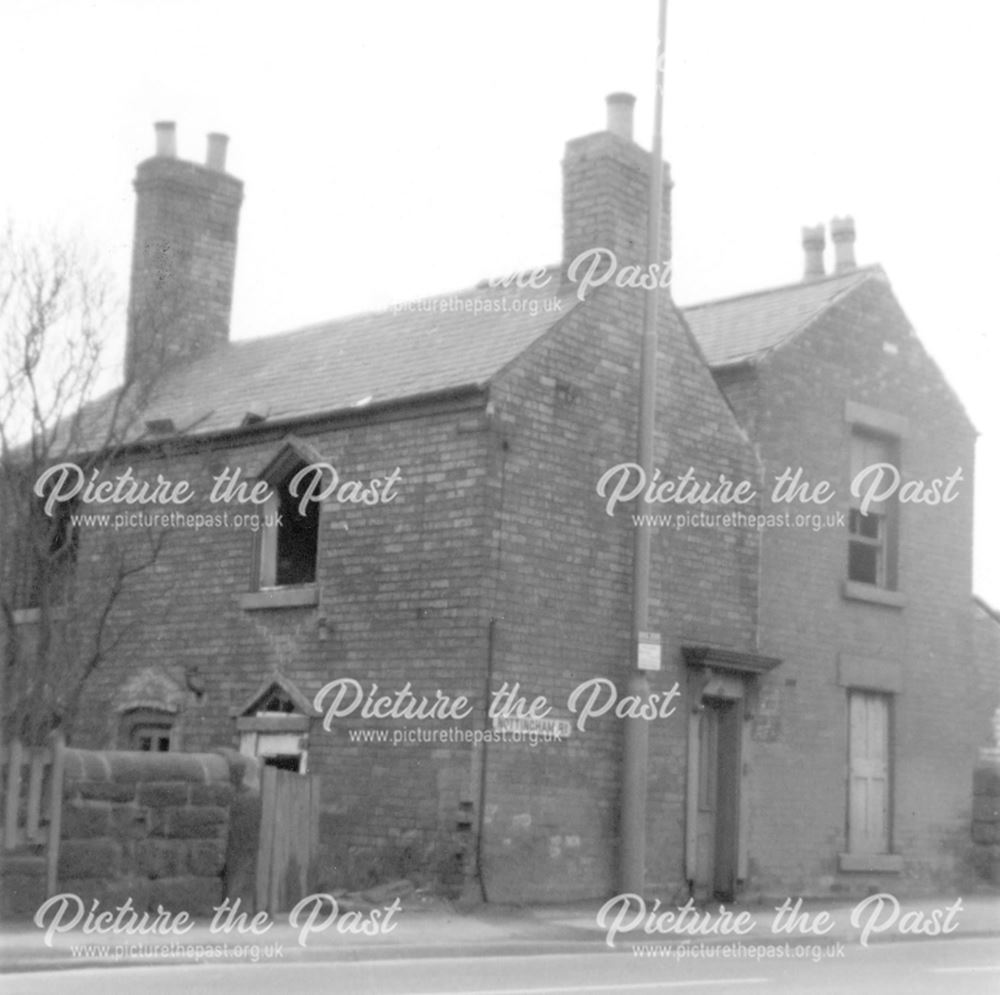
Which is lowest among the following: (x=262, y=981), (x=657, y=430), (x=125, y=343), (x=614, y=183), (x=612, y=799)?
(x=262, y=981)

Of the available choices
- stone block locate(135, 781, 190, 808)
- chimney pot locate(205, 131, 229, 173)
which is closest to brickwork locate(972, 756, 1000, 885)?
stone block locate(135, 781, 190, 808)

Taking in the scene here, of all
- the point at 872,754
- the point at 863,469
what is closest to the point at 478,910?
the point at 872,754

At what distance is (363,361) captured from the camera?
19.6 metres

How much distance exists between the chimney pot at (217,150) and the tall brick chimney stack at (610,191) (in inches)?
304

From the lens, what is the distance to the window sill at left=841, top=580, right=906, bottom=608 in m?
20.0

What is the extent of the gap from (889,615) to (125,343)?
9.99 m

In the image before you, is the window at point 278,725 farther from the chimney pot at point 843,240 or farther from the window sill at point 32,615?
the chimney pot at point 843,240

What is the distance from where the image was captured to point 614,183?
18.1 m

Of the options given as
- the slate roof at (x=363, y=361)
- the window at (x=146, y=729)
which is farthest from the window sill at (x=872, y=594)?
the window at (x=146, y=729)

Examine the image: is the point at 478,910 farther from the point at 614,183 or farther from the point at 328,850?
the point at 614,183

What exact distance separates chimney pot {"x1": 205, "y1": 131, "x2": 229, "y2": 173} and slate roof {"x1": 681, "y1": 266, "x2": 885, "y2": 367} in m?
7.24

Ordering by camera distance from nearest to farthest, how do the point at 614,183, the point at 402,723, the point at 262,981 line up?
the point at 262,981
the point at 402,723
the point at 614,183

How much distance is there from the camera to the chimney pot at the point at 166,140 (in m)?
24.0

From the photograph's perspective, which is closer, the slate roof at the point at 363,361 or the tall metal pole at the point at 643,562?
the tall metal pole at the point at 643,562
